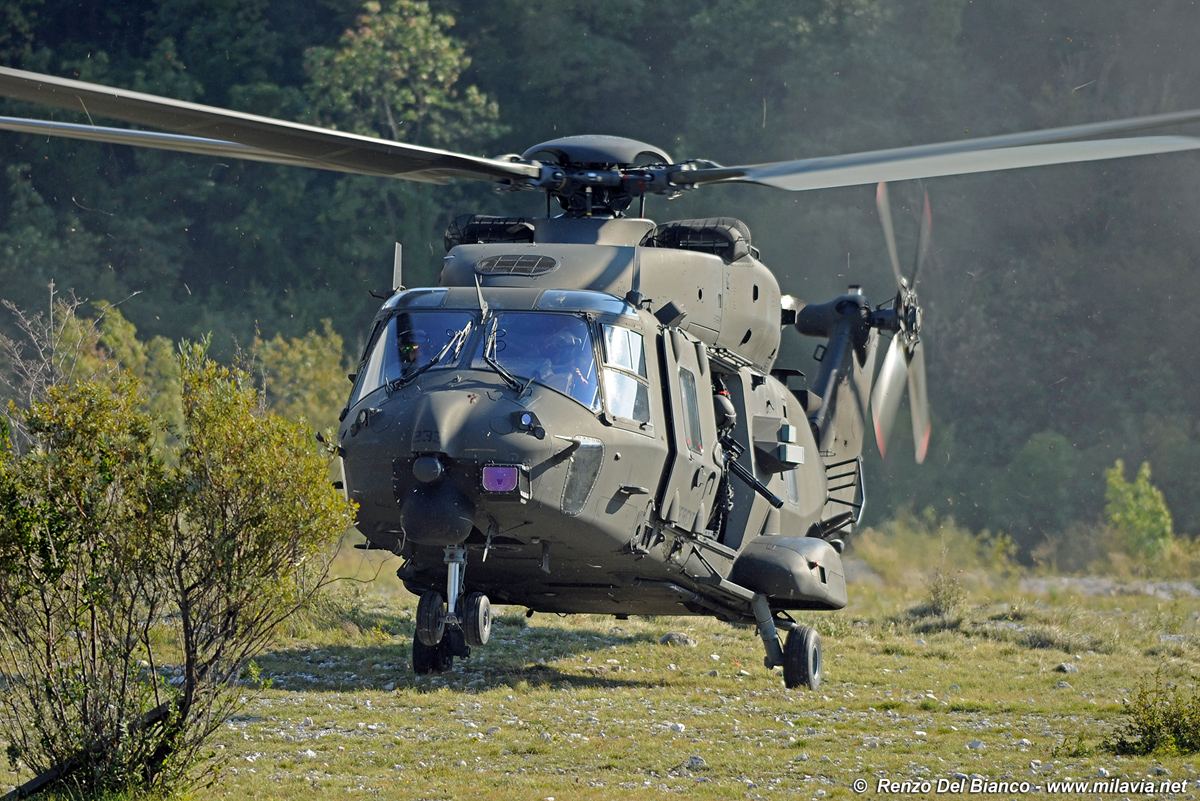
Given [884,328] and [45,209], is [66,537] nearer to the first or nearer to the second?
[884,328]

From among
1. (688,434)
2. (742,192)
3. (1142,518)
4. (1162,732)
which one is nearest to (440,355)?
(688,434)

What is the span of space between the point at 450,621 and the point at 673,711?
2059 millimetres

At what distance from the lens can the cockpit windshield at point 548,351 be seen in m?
9.50

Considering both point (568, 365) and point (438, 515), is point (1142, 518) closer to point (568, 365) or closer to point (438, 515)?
point (568, 365)

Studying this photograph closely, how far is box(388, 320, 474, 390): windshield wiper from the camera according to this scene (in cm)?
957

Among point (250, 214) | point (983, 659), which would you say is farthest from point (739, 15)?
point (983, 659)

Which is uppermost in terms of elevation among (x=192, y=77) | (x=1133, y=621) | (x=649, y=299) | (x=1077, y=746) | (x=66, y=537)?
(x=192, y=77)

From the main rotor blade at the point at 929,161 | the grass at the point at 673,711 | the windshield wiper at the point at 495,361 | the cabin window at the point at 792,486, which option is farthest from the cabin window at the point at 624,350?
the cabin window at the point at 792,486

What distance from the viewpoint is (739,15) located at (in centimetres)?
3700

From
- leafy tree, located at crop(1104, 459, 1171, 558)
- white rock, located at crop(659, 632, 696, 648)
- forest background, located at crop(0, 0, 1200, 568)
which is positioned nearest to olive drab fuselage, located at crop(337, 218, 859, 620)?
white rock, located at crop(659, 632, 696, 648)

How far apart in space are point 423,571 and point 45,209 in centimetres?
2783

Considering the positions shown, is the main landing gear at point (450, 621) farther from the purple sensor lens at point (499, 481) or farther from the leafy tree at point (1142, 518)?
the leafy tree at point (1142, 518)

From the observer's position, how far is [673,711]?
10.2m

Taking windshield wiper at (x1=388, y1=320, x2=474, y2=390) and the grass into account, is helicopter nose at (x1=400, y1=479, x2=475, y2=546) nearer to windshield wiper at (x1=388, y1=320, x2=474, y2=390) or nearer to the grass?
the grass
